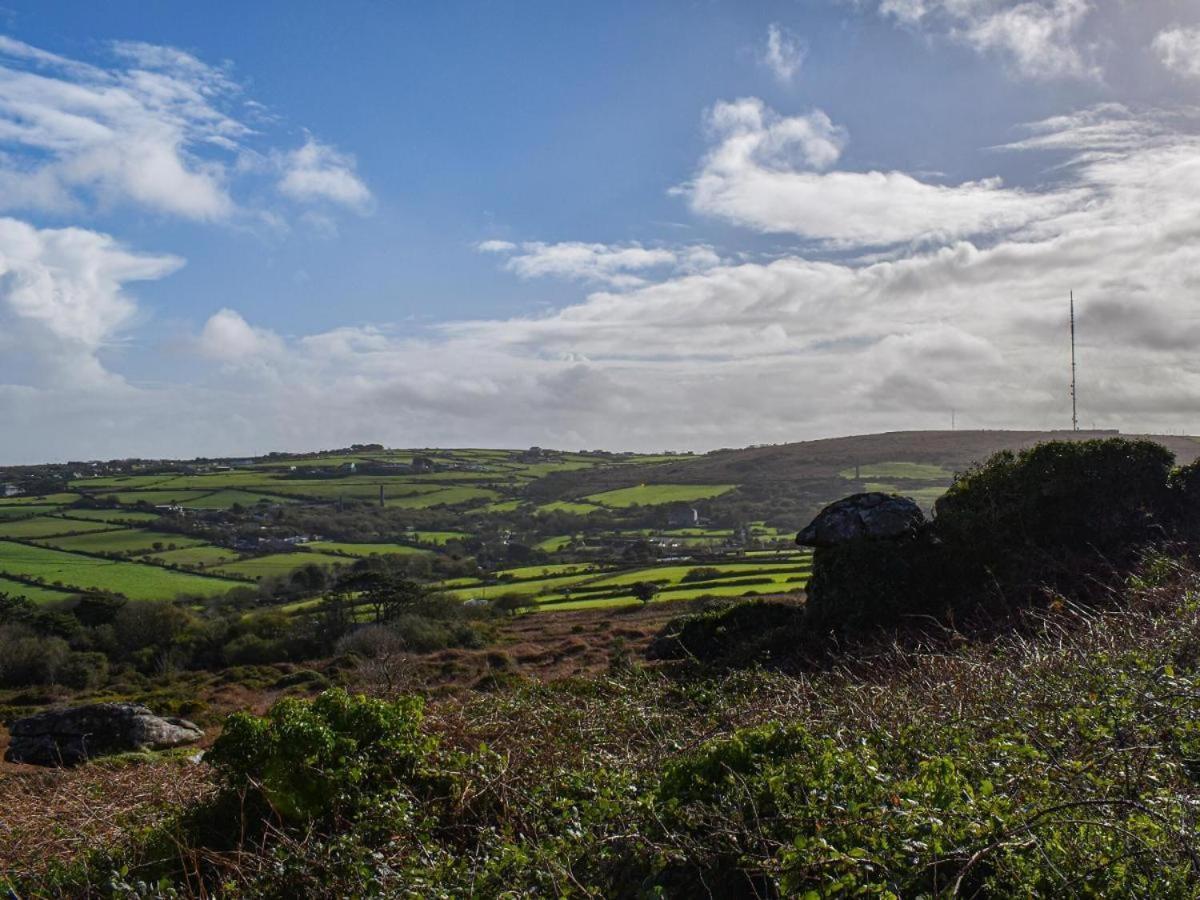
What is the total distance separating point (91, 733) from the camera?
18.3 metres

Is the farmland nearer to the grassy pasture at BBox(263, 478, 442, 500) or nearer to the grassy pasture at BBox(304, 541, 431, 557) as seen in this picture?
the grassy pasture at BBox(304, 541, 431, 557)

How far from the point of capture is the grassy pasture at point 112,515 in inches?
2837

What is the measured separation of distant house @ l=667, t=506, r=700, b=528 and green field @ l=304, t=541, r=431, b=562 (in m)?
24.1

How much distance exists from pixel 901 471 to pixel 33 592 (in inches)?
2807

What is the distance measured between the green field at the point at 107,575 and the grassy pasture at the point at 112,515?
446 inches

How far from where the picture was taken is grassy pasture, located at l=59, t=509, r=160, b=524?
72.1 meters

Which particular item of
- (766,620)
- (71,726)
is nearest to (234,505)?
(71,726)

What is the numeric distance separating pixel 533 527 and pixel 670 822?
73.6 metres

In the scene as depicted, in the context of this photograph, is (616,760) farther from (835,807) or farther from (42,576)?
(42,576)

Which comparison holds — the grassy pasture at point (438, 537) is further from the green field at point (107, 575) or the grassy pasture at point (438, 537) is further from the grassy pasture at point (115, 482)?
the grassy pasture at point (115, 482)

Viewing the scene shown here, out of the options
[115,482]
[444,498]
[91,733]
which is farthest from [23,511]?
[91,733]

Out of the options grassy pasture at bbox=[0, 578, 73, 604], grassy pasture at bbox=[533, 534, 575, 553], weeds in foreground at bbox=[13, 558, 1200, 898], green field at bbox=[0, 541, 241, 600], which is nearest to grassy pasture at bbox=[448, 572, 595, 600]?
grassy pasture at bbox=[533, 534, 575, 553]

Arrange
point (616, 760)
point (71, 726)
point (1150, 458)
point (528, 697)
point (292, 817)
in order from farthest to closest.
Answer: point (71, 726) < point (1150, 458) < point (528, 697) < point (616, 760) < point (292, 817)

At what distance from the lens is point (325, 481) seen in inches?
3875
